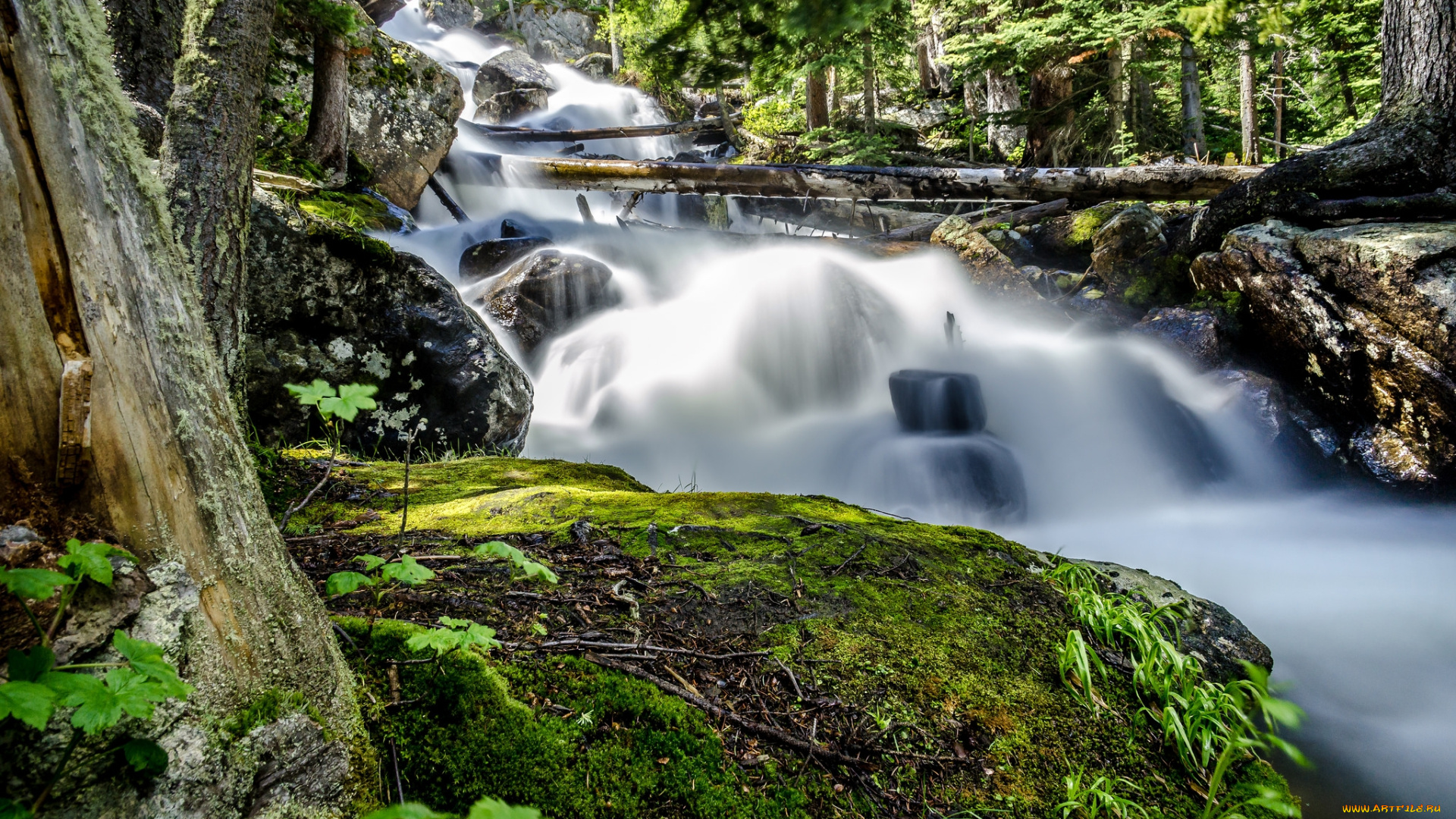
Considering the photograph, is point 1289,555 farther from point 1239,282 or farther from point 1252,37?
point 1252,37

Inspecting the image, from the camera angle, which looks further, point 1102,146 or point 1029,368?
point 1102,146

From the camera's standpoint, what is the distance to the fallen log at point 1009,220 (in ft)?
38.9

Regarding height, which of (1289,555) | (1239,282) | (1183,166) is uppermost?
(1183,166)

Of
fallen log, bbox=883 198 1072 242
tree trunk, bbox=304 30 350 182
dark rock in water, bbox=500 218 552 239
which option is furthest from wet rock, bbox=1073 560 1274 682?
fallen log, bbox=883 198 1072 242

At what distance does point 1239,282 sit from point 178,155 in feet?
34.2

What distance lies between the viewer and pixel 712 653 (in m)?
1.96

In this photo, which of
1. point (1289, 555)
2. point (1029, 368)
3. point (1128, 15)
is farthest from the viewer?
point (1128, 15)

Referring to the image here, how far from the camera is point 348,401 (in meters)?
1.43

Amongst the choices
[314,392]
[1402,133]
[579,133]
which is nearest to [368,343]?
[314,392]

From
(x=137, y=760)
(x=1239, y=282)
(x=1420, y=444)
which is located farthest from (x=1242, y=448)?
(x=137, y=760)

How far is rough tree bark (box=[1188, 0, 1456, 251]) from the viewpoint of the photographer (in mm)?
6934

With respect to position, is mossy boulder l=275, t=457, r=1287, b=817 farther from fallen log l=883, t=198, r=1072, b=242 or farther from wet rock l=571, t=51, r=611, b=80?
wet rock l=571, t=51, r=611, b=80

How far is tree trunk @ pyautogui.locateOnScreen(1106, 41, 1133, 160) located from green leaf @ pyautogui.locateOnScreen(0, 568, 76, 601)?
605 inches

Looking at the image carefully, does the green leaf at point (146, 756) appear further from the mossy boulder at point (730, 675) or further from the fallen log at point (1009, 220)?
the fallen log at point (1009, 220)
